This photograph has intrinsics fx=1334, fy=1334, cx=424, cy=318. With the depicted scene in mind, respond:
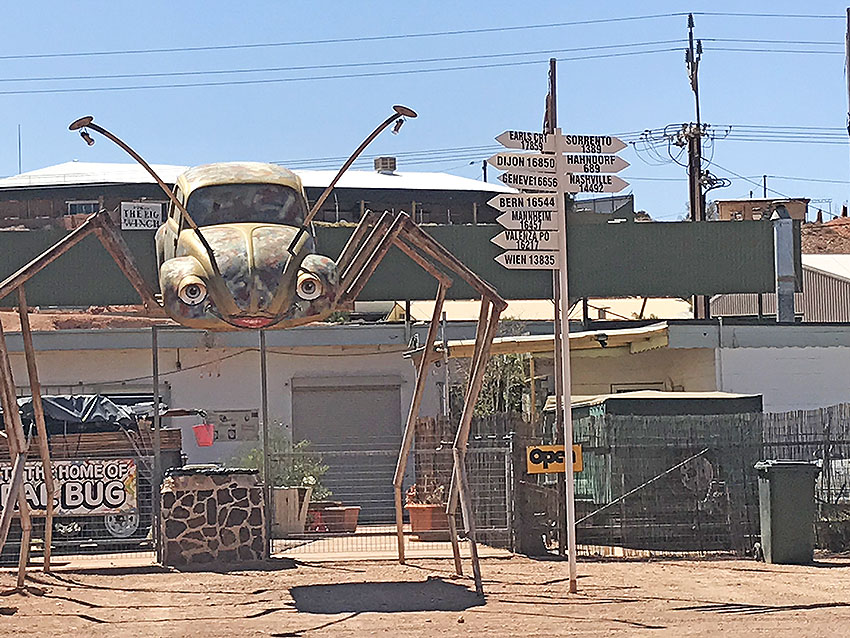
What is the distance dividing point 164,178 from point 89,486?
2944 cm

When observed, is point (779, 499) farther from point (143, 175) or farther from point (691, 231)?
point (143, 175)

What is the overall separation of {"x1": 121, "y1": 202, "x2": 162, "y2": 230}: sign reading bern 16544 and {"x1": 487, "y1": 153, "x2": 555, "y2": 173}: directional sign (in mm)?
28400

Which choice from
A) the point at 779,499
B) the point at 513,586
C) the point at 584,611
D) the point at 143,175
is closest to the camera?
the point at 584,611

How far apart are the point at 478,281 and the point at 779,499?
4935 mm

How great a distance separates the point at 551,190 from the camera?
39.4 ft

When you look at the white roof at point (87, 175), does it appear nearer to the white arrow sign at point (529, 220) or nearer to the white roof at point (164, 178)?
the white roof at point (164, 178)

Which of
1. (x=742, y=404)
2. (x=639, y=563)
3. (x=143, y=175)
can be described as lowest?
(x=639, y=563)

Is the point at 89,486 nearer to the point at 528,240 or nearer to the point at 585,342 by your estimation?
the point at 528,240

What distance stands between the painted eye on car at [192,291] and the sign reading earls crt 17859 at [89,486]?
20.9 feet

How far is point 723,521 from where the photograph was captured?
53.7 ft

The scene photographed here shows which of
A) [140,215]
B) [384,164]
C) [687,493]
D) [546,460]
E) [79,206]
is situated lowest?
[687,493]

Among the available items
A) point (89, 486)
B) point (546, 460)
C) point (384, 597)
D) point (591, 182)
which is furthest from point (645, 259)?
point (384, 597)

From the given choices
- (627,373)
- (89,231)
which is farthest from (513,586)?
(627,373)

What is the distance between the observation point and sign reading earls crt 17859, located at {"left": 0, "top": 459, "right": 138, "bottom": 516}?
1698cm
